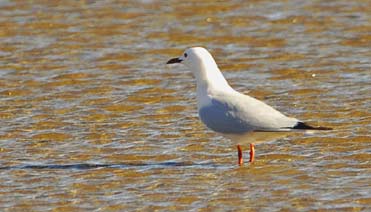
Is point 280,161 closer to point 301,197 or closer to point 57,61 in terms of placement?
point 301,197

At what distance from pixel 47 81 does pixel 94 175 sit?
139 inches

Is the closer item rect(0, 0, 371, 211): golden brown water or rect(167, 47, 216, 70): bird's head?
rect(0, 0, 371, 211): golden brown water

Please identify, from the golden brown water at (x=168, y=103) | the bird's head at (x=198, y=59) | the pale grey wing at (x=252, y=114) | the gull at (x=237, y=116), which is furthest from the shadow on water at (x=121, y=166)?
the bird's head at (x=198, y=59)

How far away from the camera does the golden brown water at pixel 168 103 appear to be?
898 cm

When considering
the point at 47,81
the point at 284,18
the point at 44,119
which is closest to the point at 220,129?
the point at 44,119

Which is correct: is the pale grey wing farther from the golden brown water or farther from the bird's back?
the golden brown water

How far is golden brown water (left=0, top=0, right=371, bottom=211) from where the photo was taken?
8.98m

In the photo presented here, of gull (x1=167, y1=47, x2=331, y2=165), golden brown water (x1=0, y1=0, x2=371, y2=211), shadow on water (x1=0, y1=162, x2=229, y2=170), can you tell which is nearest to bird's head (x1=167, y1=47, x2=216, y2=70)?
gull (x1=167, y1=47, x2=331, y2=165)

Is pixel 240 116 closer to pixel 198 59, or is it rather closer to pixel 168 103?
pixel 198 59

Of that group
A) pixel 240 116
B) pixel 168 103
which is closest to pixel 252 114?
pixel 240 116

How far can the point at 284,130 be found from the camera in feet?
31.0

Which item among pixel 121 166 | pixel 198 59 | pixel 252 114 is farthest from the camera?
pixel 198 59

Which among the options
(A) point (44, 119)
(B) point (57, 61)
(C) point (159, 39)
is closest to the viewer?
(A) point (44, 119)

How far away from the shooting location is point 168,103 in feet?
39.2
